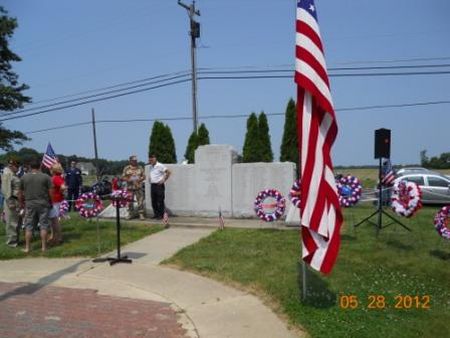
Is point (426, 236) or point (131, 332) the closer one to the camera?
point (131, 332)

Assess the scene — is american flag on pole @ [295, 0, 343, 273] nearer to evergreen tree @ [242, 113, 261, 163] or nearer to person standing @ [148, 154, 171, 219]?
person standing @ [148, 154, 171, 219]

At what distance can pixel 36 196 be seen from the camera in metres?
9.34

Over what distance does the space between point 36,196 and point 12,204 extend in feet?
3.84

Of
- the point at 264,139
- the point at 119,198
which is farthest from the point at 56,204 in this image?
the point at 264,139

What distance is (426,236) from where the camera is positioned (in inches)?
409

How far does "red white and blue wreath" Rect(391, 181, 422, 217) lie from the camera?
9383 mm

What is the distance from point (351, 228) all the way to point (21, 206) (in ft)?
23.5

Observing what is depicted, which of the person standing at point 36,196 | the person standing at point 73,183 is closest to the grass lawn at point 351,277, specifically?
the person standing at point 36,196

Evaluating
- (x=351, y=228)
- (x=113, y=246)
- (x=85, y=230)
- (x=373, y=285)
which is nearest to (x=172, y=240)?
(x=113, y=246)

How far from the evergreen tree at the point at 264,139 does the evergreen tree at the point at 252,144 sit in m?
0.14

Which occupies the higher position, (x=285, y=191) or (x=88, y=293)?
(x=285, y=191)

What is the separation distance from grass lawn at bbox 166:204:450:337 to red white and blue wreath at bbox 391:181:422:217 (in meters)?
0.63

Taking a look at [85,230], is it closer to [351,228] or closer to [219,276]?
[219,276]
